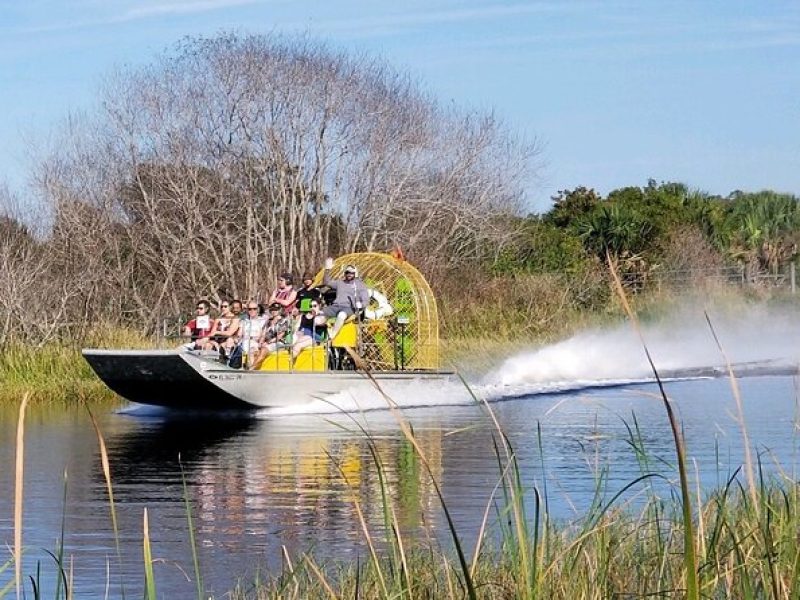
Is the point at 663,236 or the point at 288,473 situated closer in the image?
the point at 288,473

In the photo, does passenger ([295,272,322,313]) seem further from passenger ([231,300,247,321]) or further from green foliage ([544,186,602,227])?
green foliage ([544,186,602,227])

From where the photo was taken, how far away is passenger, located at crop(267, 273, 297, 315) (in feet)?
77.0

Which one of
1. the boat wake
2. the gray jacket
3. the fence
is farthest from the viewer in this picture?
the fence

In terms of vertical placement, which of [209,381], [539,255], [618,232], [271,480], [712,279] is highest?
[618,232]

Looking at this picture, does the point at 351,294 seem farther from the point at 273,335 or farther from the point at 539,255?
the point at 539,255

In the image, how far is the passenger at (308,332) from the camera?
23.4 meters

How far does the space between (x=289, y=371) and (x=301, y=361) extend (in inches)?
22.0

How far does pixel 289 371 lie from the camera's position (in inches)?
912

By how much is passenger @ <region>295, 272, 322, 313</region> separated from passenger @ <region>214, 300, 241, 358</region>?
1.23 meters

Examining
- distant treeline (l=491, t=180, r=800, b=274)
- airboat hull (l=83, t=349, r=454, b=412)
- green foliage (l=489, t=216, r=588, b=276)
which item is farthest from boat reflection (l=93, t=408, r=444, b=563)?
distant treeline (l=491, t=180, r=800, b=274)

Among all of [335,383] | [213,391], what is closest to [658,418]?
[335,383]

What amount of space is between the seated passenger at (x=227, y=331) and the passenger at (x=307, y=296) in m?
1.23

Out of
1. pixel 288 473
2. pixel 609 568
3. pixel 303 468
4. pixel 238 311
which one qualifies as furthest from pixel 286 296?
pixel 609 568

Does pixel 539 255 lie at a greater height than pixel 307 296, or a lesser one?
greater
